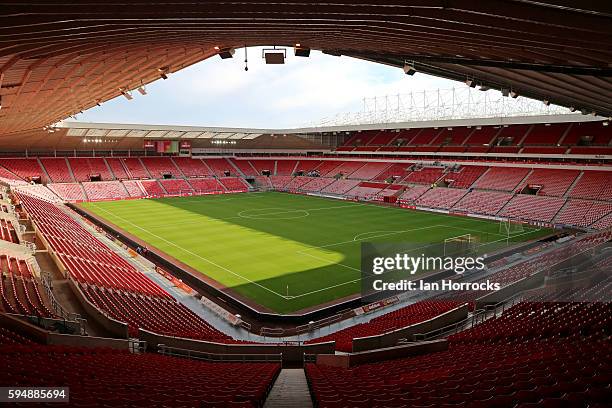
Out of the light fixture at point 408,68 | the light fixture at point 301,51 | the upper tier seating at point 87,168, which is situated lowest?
the upper tier seating at point 87,168

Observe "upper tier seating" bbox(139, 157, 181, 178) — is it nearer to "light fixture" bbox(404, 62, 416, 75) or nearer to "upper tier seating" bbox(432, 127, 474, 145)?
"upper tier seating" bbox(432, 127, 474, 145)

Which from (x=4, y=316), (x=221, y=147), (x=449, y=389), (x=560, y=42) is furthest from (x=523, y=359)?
(x=221, y=147)

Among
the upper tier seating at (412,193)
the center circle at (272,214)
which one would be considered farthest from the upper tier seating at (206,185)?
the upper tier seating at (412,193)

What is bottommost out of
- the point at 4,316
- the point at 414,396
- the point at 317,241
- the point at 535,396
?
the point at 317,241

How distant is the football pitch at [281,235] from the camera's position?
783 inches

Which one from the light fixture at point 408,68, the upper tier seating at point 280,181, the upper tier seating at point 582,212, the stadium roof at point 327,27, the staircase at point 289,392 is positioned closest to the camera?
the stadium roof at point 327,27

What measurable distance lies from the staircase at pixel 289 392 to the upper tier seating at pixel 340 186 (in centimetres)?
4424

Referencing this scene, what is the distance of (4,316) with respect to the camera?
10484 millimetres

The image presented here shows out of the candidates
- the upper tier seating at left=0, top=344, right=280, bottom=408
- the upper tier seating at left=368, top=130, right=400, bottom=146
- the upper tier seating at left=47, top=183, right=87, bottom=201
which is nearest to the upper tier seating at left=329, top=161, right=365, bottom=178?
the upper tier seating at left=368, top=130, right=400, bottom=146

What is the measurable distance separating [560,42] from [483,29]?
1.39m

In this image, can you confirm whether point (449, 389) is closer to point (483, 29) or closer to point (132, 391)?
point (132, 391)

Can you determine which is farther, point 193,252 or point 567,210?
point 567,210

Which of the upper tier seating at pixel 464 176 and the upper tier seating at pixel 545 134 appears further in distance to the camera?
the upper tier seating at pixel 464 176

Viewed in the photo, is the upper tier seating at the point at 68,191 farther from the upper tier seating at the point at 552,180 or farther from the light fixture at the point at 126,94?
the upper tier seating at the point at 552,180
